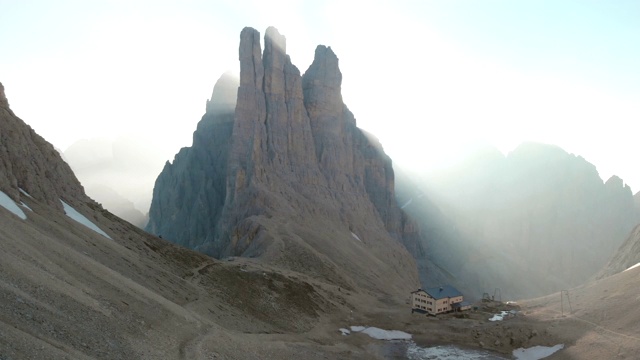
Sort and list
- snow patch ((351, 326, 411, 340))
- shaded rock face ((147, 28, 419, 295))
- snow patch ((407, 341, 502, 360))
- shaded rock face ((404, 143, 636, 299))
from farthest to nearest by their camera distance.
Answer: shaded rock face ((404, 143, 636, 299)) < shaded rock face ((147, 28, 419, 295)) < snow patch ((351, 326, 411, 340)) < snow patch ((407, 341, 502, 360))

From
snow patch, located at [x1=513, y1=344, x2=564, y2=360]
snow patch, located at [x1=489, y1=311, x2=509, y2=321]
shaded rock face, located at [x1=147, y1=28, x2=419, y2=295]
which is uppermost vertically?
shaded rock face, located at [x1=147, y1=28, x2=419, y2=295]

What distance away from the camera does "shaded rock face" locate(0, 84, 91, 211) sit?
148ft

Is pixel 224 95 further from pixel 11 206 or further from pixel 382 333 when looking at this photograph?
pixel 11 206

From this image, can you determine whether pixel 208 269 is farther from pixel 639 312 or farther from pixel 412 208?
pixel 412 208

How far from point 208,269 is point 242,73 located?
8302 centimetres

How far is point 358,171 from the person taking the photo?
477 feet

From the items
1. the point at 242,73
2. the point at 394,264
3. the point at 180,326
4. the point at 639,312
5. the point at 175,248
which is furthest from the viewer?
the point at 242,73

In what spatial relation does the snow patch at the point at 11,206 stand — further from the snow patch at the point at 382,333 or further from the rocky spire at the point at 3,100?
the snow patch at the point at 382,333

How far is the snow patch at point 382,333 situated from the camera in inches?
2119

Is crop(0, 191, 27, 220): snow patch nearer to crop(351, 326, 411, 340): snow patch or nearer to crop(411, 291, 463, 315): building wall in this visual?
crop(351, 326, 411, 340): snow patch

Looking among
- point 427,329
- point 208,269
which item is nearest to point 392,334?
point 427,329

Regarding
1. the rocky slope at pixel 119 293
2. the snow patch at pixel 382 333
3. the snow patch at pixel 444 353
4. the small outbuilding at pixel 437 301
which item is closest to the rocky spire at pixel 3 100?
the rocky slope at pixel 119 293

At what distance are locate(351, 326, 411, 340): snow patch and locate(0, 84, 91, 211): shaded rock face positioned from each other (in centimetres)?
3440

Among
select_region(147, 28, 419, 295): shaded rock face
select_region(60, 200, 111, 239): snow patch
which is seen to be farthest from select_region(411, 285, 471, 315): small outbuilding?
select_region(60, 200, 111, 239): snow patch
